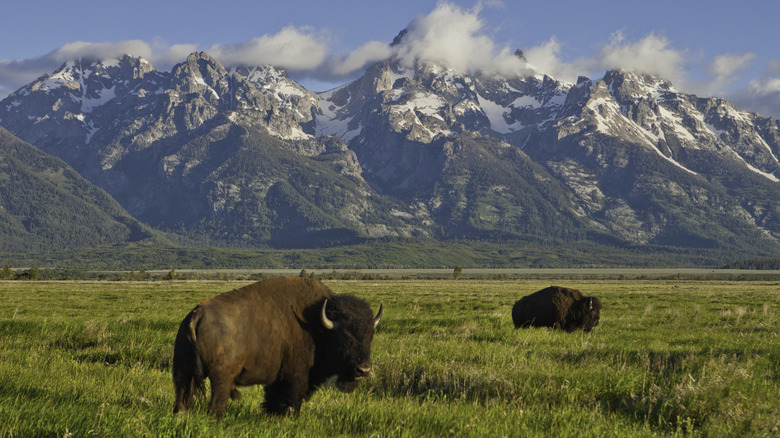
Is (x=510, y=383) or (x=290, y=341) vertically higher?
(x=290, y=341)

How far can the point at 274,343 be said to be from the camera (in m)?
7.43

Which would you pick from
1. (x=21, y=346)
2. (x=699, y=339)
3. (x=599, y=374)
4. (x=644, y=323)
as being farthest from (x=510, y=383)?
(x=644, y=323)

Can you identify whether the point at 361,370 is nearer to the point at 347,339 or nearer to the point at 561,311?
the point at 347,339

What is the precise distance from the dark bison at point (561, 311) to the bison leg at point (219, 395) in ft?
50.6

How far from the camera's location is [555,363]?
1017 cm

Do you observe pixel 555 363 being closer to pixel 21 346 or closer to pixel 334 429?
pixel 334 429

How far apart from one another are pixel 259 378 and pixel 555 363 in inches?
221

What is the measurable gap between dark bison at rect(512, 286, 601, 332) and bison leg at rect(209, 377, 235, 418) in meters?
15.4

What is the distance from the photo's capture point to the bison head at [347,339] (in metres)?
7.66

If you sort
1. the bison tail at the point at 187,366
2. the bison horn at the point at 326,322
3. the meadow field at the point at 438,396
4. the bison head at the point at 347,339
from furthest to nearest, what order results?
the bison head at the point at 347,339, the bison horn at the point at 326,322, the bison tail at the point at 187,366, the meadow field at the point at 438,396

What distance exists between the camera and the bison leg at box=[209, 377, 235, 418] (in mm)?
6703

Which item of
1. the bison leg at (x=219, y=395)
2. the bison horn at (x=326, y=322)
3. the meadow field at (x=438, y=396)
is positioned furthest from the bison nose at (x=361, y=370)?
the bison leg at (x=219, y=395)

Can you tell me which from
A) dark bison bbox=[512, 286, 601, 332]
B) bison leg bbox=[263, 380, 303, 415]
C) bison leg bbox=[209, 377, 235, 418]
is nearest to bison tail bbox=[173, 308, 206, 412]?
bison leg bbox=[209, 377, 235, 418]

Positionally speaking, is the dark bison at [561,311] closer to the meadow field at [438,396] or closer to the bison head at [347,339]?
the meadow field at [438,396]
